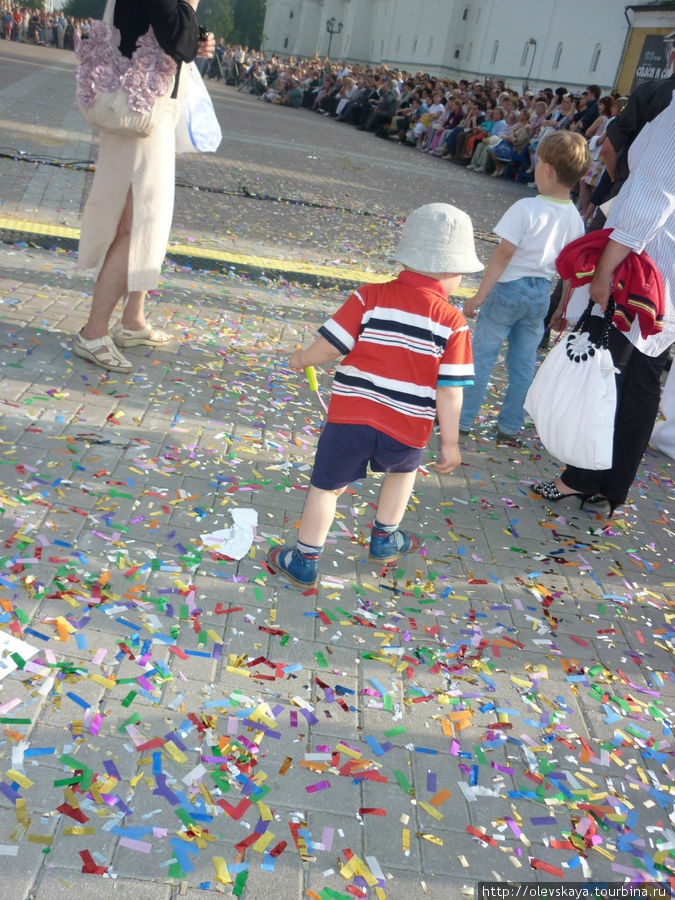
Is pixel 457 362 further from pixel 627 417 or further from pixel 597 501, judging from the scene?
pixel 597 501

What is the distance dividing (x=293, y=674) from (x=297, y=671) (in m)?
0.02

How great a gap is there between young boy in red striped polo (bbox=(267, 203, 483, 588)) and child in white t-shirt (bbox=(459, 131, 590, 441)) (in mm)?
1306

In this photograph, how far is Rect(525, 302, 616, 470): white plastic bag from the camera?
400cm

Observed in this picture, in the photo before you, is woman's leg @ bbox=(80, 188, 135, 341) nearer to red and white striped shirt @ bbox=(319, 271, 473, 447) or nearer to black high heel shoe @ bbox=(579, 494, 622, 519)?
red and white striped shirt @ bbox=(319, 271, 473, 447)

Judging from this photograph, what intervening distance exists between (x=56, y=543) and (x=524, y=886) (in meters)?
2.10

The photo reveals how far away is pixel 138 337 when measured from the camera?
539 centimetres

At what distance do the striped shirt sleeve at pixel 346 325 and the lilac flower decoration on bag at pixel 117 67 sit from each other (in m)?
1.86

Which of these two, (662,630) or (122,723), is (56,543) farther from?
(662,630)

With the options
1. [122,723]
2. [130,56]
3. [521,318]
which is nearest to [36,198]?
[130,56]

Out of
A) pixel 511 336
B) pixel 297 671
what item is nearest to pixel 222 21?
pixel 511 336

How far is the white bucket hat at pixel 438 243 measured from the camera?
10.0 ft

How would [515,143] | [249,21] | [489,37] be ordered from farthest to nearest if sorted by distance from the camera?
1. [249,21]
2. [489,37]
3. [515,143]

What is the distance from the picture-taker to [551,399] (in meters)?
4.12

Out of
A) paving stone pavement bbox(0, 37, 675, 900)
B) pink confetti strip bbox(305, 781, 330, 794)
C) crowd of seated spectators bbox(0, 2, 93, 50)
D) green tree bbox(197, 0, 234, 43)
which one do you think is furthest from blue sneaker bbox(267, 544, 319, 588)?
green tree bbox(197, 0, 234, 43)
